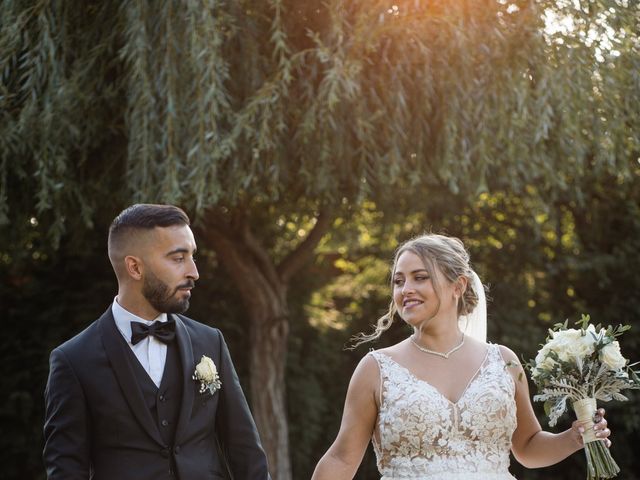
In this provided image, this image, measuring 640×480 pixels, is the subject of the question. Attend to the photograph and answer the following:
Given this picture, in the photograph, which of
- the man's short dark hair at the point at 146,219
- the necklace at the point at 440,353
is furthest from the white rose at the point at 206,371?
the necklace at the point at 440,353

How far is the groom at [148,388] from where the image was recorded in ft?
10.1

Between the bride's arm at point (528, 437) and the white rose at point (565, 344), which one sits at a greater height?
the white rose at point (565, 344)

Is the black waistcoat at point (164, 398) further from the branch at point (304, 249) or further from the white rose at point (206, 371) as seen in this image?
the branch at point (304, 249)

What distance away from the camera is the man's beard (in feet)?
10.5

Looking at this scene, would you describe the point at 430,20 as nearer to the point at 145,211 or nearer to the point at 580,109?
the point at 580,109

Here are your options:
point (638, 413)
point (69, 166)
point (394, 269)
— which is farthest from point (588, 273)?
point (394, 269)

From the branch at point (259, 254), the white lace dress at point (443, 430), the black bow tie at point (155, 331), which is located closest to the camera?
the black bow tie at point (155, 331)

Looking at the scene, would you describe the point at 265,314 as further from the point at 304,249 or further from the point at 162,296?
the point at 162,296

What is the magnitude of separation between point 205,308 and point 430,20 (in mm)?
3952

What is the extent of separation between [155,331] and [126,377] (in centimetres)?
19

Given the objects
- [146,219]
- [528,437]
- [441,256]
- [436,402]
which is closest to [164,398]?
[146,219]

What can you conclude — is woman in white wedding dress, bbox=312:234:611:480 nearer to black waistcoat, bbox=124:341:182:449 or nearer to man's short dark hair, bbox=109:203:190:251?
black waistcoat, bbox=124:341:182:449

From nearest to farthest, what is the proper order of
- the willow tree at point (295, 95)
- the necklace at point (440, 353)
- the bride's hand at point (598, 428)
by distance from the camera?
the bride's hand at point (598, 428) → the necklace at point (440, 353) → the willow tree at point (295, 95)

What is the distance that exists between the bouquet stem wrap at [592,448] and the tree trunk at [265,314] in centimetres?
441
